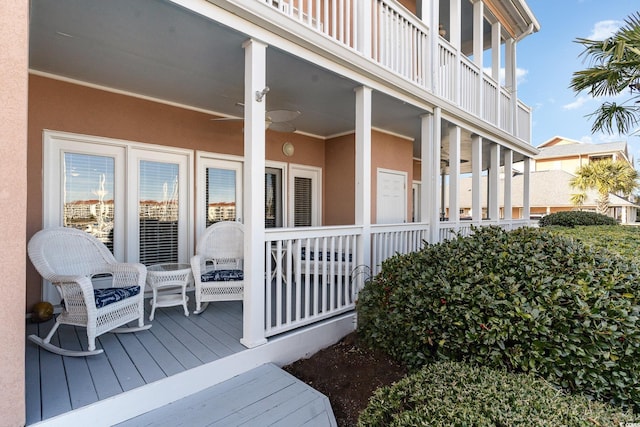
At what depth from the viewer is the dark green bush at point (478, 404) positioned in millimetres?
1356

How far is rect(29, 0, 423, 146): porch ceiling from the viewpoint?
255cm

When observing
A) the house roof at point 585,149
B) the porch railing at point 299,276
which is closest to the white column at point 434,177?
the porch railing at point 299,276

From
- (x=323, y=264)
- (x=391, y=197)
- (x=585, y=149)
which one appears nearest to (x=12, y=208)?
(x=323, y=264)

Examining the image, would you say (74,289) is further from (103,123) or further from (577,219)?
(577,219)

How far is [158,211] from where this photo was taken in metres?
4.62

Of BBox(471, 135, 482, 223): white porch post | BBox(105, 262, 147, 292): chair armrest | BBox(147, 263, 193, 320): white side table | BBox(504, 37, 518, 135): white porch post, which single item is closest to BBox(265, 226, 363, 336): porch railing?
BBox(147, 263, 193, 320): white side table

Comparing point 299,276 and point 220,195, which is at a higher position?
point 220,195

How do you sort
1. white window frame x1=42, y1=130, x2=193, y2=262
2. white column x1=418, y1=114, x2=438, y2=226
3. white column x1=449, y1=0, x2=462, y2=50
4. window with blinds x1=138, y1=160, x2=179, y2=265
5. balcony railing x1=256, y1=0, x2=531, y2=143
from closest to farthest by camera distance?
balcony railing x1=256, y1=0, x2=531, y2=143
white window frame x1=42, y1=130, x2=193, y2=262
window with blinds x1=138, y1=160, x2=179, y2=265
white column x1=418, y1=114, x2=438, y2=226
white column x1=449, y1=0, x2=462, y2=50

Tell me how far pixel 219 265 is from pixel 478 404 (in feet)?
12.2

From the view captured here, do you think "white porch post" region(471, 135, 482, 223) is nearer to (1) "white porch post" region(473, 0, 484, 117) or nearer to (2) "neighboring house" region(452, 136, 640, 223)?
(1) "white porch post" region(473, 0, 484, 117)

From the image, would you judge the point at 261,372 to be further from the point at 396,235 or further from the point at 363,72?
the point at 363,72

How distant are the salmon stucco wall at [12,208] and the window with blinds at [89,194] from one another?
264 cm

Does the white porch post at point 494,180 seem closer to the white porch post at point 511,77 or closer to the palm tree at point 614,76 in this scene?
the white porch post at point 511,77

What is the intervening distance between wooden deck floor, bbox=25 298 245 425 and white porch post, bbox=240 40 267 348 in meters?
0.26
